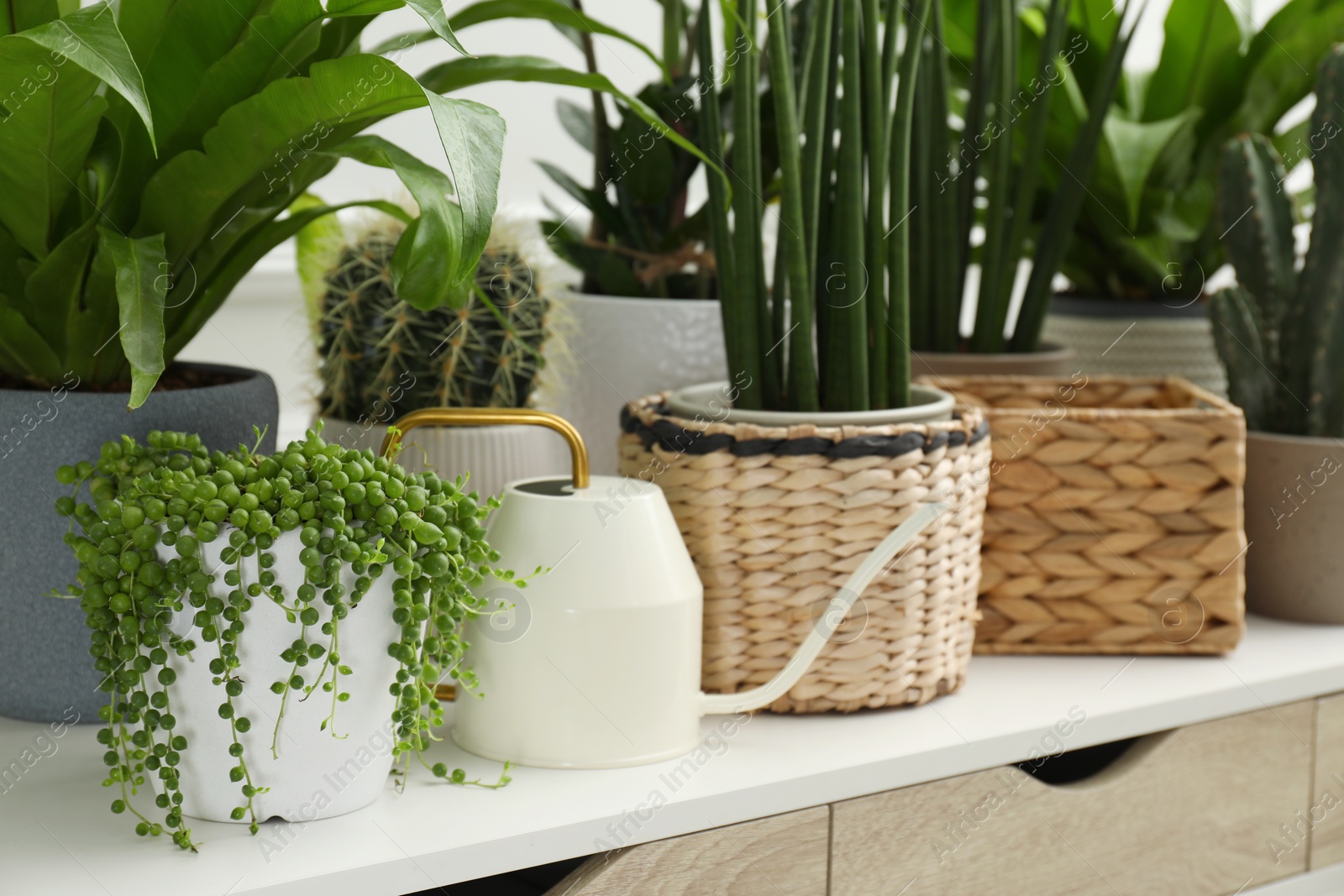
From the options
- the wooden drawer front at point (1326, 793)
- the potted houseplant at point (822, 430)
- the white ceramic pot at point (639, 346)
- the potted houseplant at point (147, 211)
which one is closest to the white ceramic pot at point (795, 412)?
the potted houseplant at point (822, 430)

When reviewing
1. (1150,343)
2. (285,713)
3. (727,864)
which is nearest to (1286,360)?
(1150,343)

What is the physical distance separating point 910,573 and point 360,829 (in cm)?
28

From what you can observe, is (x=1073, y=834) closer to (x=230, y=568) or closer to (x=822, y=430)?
(x=822, y=430)

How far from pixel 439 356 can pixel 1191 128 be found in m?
0.65

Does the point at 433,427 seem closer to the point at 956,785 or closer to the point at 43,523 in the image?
the point at 43,523

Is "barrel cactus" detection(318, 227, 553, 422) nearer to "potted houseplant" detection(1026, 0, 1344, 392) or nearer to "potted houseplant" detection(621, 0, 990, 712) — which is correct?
"potted houseplant" detection(621, 0, 990, 712)

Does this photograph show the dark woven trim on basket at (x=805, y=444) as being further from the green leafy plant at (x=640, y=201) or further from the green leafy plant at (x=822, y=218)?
the green leafy plant at (x=640, y=201)

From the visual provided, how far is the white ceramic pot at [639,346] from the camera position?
0.79 metres

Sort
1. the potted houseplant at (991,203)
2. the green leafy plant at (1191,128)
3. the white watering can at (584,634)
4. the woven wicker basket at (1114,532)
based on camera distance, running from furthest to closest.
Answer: the green leafy plant at (1191,128), the potted houseplant at (991,203), the woven wicker basket at (1114,532), the white watering can at (584,634)

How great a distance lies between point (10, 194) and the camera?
49 centimetres

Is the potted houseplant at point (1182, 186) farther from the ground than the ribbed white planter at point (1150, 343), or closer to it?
farther from the ground

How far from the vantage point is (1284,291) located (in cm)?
83

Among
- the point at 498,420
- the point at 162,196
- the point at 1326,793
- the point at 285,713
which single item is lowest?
the point at 1326,793

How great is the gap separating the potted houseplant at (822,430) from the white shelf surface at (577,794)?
4cm
